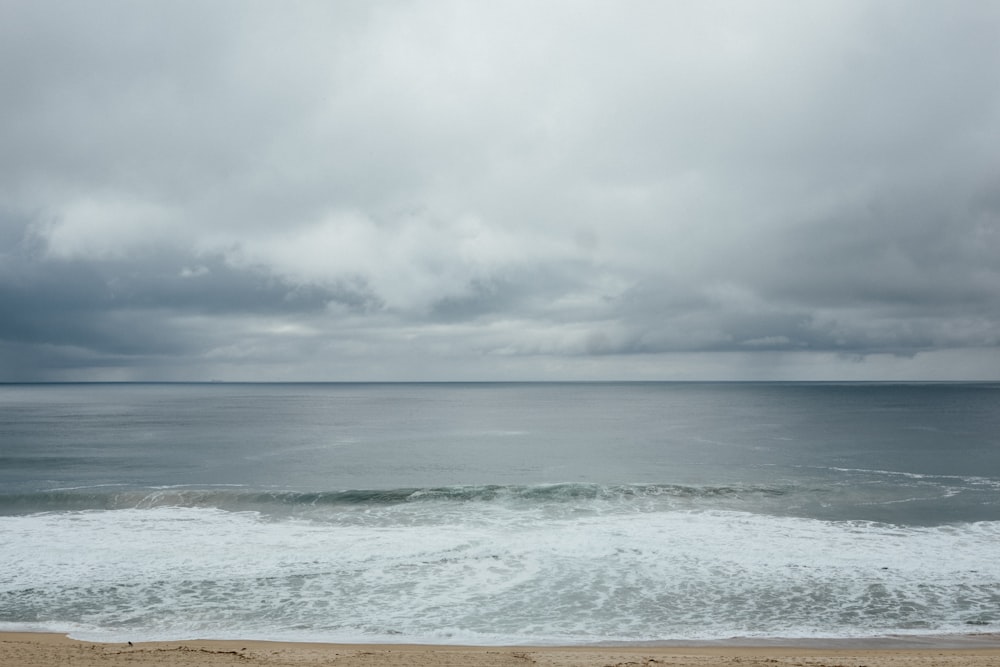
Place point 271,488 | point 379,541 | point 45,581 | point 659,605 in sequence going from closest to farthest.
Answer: point 659,605 < point 45,581 < point 379,541 < point 271,488

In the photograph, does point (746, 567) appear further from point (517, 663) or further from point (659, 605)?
point (517, 663)

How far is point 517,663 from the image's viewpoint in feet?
44.3

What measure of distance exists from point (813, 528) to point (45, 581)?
28646 mm

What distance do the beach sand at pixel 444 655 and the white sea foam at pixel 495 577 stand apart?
898mm

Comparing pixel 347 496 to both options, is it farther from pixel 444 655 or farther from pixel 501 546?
pixel 444 655

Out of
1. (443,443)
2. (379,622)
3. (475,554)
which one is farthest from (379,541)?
(443,443)

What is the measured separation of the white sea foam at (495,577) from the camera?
658 inches

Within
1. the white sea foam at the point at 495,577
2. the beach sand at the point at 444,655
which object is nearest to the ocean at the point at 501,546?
the white sea foam at the point at 495,577

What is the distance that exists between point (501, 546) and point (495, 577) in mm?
3684

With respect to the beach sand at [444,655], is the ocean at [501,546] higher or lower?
lower

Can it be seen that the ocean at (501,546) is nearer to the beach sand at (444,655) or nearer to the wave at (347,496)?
the wave at (347,496)

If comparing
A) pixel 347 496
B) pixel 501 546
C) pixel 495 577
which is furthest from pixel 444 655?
pixel 347 496

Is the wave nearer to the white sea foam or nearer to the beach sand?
the white sea foam

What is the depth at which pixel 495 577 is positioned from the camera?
2058 cm
